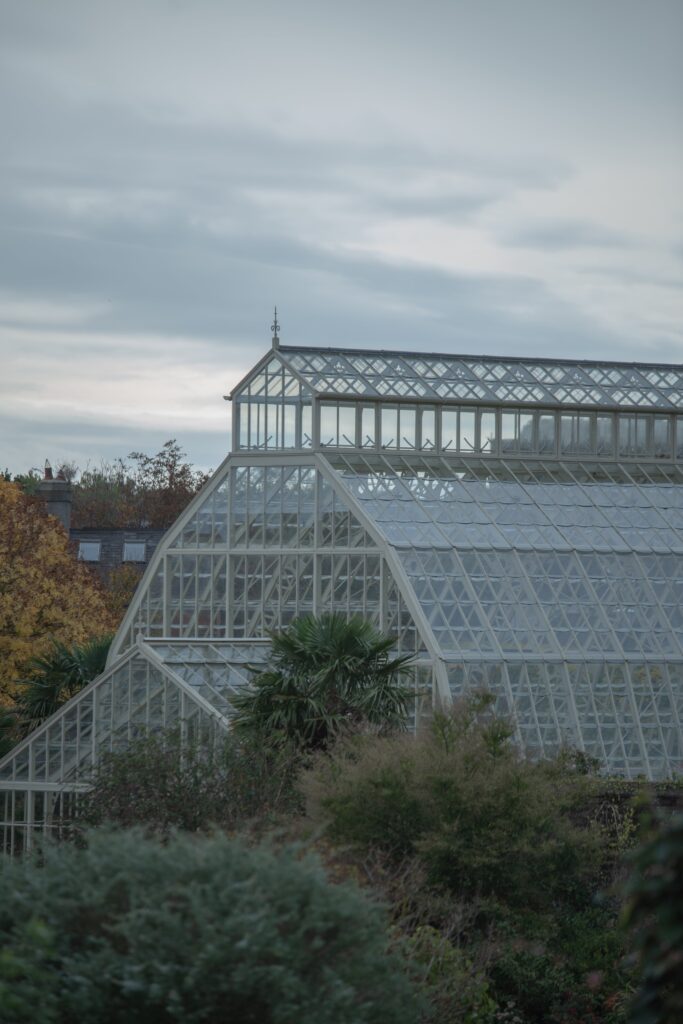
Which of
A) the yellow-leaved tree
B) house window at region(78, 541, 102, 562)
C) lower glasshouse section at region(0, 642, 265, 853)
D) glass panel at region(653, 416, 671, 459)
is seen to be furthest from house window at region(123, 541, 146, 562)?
lower glasshouse section at region(0, 642, 265, 853)

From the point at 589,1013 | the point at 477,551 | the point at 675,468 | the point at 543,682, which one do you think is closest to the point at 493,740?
A: the point at 589,1013

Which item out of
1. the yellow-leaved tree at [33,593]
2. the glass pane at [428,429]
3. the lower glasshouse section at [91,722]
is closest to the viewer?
the lower glasshouse section at [91,722]

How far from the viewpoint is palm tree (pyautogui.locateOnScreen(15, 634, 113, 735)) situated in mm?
36344

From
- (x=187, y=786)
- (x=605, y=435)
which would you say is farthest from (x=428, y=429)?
(x=187, y=786)

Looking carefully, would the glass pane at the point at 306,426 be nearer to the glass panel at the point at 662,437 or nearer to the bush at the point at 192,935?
the glass panel at the point at 662,437

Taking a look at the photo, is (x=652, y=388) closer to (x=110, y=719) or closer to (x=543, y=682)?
(x=543, y=682)

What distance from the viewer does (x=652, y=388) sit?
1687 inches

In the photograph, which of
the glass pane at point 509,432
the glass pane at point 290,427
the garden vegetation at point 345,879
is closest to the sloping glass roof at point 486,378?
the glass pane at point 509,432

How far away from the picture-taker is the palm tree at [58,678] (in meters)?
36.3

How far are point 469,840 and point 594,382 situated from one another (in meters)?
22.5

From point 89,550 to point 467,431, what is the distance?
35.7 metres

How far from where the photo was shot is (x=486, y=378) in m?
41.7

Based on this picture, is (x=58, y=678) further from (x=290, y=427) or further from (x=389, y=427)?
(x=389, y=427)

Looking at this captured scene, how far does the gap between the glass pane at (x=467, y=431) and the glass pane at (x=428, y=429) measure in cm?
77
